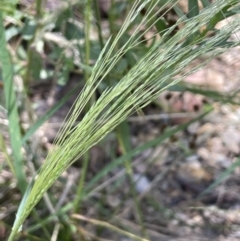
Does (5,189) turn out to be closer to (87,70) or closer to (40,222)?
(40,222)

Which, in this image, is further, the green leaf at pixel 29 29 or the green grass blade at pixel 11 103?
the green leaf at pixel 29 29

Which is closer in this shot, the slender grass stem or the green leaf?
the slender grass stem

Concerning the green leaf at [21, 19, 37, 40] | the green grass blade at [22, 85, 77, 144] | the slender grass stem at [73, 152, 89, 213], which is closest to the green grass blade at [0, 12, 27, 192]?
the green grass blade at [22, 85, 77, 144]

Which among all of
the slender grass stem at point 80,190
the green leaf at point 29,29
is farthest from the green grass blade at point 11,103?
the green leaf at point 29,29

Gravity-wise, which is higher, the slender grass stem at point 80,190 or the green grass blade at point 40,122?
the green grass blade at point 40,122

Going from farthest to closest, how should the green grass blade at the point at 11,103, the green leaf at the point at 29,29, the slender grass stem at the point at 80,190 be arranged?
the green leaf at the point at 29,29, the slender grass stem at the point at 80,190, the green grass blade at the point at 11,103

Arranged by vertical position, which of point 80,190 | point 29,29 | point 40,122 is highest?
point 29,29

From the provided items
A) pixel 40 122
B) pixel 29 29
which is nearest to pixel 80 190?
pixel 40 122

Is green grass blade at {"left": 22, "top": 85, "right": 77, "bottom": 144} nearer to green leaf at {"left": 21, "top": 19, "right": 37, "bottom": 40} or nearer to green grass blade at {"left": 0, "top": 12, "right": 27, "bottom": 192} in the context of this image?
green grass blade at {"left": 0, "top": 12, "right": 27, "bottom": 192}

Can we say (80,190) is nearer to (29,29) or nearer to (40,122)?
(40,122)

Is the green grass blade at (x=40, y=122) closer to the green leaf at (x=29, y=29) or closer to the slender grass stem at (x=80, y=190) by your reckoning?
the slender grass stem at (x=80, y=190)

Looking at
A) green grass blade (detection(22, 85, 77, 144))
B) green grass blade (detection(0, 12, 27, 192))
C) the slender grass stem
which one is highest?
green grass blade (detection(0, 12, 27, 192))

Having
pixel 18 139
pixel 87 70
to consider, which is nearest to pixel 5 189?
pixel 18 139
